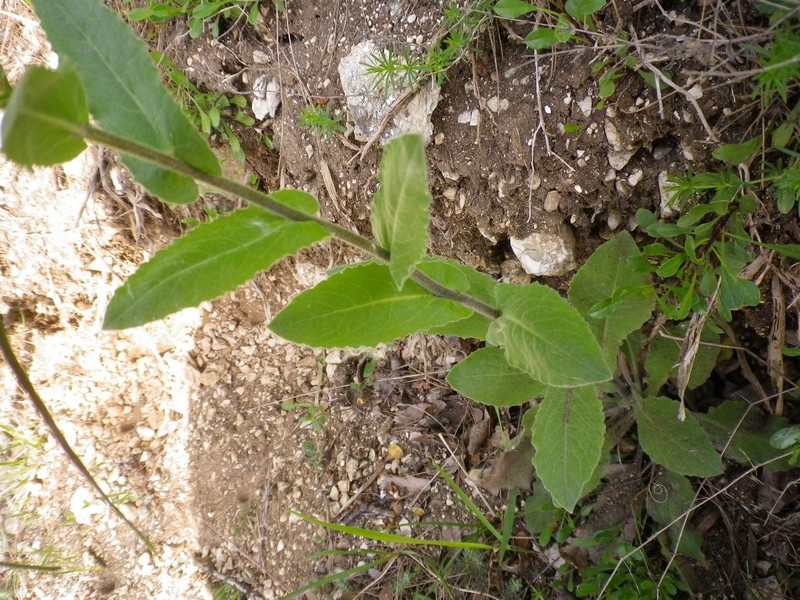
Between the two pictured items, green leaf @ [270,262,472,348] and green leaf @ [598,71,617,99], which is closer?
green leaf @ [270,262,472,348]

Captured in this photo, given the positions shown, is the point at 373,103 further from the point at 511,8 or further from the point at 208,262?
the point at 208,262

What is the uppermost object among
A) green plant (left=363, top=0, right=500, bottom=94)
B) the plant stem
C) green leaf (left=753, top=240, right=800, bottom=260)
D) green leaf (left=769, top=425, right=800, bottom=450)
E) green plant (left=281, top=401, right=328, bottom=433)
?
green plant (left=363, top=0, right=500, bottom=94)

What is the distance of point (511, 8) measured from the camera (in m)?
1.72

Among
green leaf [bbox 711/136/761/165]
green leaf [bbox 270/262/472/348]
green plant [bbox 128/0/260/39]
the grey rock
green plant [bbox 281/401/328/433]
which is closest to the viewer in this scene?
green leaf [bbox 270/262/472/348]

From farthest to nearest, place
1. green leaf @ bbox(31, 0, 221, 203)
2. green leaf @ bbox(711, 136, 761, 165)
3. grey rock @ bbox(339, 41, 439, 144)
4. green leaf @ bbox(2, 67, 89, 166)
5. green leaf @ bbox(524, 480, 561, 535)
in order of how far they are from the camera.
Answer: green leaf @ bbox(524, 480, 561, 535), grey rock @ bbox(339, 41, 439, 144), green leaf @ bbox(711, 136, 761, 165), green leaf @ bbox(31, 0, 221, 203), green leaf @ bbox(2, 67, 89, 166)

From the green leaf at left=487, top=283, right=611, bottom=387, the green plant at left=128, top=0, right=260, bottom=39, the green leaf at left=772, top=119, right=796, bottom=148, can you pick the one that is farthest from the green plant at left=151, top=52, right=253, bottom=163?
the green leaf at left=772, top=119, right=796, bottom=148

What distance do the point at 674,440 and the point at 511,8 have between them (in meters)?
1.62

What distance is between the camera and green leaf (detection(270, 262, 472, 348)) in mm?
1450

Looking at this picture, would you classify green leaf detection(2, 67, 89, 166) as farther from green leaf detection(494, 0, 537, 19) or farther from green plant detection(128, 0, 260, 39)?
green plant detection(128, 0, 260, 39)

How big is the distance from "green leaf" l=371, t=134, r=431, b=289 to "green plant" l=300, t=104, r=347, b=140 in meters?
1.28

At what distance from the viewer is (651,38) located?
161 cm

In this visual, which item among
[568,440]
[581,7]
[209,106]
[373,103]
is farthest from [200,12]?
[568,440]

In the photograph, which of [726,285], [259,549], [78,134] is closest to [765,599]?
[726,285]

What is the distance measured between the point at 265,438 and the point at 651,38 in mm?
2687
